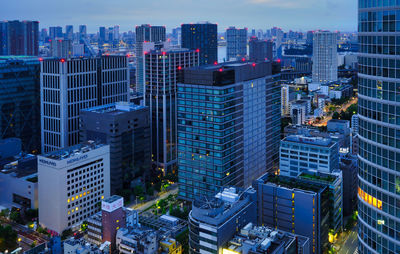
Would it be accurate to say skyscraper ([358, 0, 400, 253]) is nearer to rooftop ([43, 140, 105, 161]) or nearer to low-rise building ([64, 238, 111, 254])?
low-rise building ([64, 238, 111, 254])

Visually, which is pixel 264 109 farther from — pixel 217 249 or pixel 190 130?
pixel 217 249

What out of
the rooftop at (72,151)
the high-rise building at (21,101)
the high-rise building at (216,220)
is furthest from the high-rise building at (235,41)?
the high-rise building at (216,220)

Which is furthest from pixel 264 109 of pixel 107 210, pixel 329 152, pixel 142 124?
pixel 107 210

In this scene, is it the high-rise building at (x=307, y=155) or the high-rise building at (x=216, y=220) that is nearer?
the high-rise building at (x=216, y=220)

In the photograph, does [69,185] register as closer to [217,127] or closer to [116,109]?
[116,109]

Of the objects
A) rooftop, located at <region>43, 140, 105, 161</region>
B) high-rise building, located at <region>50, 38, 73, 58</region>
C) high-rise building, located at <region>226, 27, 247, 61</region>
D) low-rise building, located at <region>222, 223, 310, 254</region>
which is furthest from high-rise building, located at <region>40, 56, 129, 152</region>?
high-rise building, located at <region>226, 27, 247, 61</region>

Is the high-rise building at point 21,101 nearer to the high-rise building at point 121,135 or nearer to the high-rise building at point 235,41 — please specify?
the high-rise building at point 121,135
